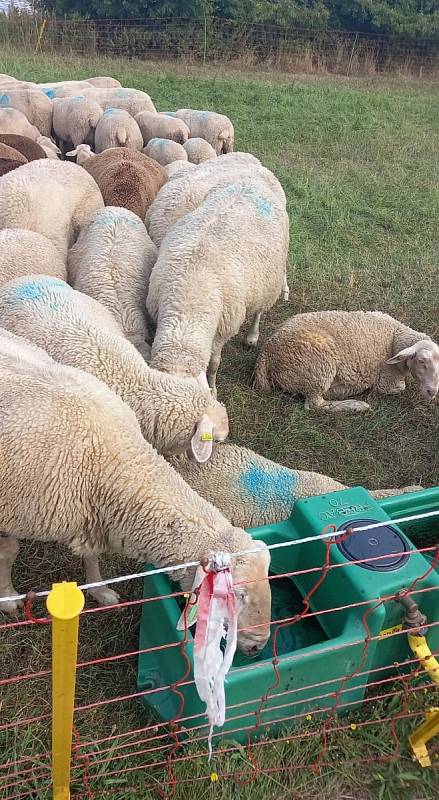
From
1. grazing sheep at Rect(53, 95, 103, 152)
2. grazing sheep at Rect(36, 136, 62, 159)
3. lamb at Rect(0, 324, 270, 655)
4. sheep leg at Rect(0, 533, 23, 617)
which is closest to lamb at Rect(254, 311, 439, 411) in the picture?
lamb at Rect(0, 324, 270, 655)

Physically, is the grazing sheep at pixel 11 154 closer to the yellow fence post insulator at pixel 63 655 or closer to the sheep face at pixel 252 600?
the sheep face at pixel 252 600

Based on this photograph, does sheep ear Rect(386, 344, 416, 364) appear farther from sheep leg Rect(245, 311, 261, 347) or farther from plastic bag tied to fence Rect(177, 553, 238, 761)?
plastic bag tied to fence Rect(177, 553, 238, 761)

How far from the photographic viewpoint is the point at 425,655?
2.38 meters

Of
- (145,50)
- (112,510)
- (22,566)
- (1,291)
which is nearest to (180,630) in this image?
(112,510)

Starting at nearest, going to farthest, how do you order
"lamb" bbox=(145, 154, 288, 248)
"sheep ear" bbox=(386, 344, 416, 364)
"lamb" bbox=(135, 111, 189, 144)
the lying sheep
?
the lying sheep → "sheep ear" bbox=(386, 344, 416, 364) → "lamb" bbox=(145, 154, 288, 248) → "lamb" bbox=(135, 111, 189, 144)

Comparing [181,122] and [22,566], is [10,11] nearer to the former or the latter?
[181,122]

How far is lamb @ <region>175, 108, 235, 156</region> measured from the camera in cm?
921

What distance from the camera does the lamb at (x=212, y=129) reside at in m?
9.21

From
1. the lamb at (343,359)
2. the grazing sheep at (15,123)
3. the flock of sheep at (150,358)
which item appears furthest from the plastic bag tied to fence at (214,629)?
the grazing sheep at (15,123)

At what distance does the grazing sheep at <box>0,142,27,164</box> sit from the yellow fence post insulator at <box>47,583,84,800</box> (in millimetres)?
5375

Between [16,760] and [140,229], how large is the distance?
3568mm

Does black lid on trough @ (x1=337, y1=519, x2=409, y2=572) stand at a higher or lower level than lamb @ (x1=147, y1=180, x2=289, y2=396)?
lower

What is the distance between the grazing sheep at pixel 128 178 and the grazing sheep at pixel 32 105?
3238mm

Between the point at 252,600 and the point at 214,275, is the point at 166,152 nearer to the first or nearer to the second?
the point at 214,275
